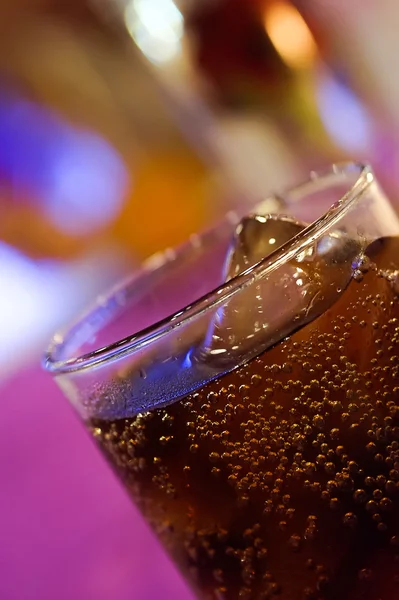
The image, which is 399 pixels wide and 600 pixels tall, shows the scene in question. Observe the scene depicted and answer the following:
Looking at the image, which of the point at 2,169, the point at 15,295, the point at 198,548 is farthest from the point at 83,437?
the point at 2,169

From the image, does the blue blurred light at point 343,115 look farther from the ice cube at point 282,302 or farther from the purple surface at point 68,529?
the ice cube at point 282,302

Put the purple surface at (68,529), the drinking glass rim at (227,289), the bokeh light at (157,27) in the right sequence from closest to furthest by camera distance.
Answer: the drinking glass rim at (227,289) < the purple surface at (68,529) < the bokeh light at (157,27)

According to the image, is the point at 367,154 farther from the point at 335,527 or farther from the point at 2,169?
the point at 2,169

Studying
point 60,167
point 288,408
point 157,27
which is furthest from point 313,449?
Result: point 60,167

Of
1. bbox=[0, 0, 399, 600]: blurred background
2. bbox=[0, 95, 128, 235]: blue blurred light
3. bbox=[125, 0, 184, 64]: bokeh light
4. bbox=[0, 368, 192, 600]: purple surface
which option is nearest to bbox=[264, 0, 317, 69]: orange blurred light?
bbox=[0, 0, 399, 600]: blurred background

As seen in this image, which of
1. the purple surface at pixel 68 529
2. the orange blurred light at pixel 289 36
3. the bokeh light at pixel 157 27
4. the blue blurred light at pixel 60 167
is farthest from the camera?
the blue blurred light at pixel 60 167

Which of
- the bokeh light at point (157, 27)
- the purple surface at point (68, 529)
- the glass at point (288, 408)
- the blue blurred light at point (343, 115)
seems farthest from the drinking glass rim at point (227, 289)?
the bokeh light at point (157, 27)

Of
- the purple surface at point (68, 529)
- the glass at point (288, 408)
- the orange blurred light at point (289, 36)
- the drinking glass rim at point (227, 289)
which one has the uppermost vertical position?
the orange blurred light at point (289, 36)

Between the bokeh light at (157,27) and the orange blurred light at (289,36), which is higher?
the bokeh light at (157,27)

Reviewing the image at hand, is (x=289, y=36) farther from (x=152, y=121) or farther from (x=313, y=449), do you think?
(x=152, y=121)

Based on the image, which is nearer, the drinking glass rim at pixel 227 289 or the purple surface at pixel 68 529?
the drinking glass rim at pixel 227 289
